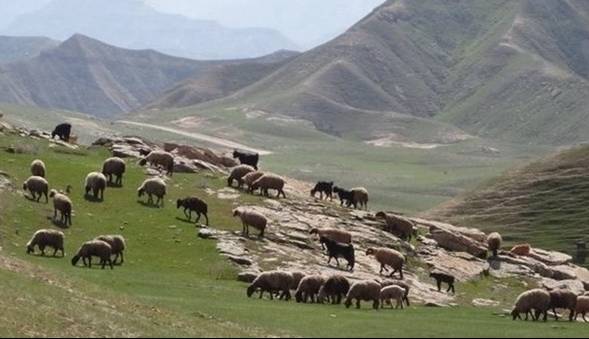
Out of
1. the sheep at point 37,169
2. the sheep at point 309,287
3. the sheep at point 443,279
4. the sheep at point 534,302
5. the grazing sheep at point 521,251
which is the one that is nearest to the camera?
the sheep at point 534,302

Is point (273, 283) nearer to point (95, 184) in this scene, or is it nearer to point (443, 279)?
point (443, 279)

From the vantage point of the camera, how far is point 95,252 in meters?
40.1

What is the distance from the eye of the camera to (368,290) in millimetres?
35812

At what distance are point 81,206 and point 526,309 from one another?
2557 centimetres

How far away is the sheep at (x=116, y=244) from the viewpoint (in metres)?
41.3

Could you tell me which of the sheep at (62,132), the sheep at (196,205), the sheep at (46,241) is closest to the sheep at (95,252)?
the sheep at (46,241)

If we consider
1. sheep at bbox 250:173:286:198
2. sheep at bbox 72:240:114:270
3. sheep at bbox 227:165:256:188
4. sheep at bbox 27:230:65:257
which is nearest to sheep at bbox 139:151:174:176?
sheep at bbox 227:165:256:188

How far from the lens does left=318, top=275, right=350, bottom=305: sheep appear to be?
1423 inches

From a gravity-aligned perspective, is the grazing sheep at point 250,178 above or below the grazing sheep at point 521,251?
above

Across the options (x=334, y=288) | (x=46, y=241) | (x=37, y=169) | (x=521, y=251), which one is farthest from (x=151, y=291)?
(x=521, y=251)

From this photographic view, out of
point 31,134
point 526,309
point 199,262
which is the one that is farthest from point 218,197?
point 526,309

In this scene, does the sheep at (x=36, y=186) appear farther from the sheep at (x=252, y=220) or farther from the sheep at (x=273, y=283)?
the sheep at (x=273, y=283)

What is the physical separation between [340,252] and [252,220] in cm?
536

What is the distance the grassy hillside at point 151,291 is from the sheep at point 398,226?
20.9 feet
